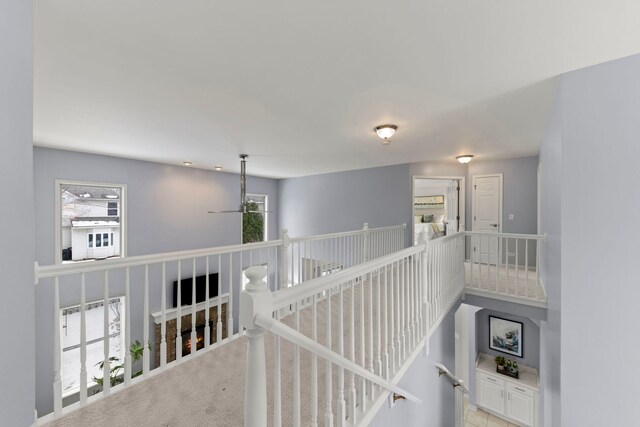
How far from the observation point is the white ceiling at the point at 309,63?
153cm

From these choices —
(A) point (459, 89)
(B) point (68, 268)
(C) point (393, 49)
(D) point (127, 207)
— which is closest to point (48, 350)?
(D) point (127, 207)

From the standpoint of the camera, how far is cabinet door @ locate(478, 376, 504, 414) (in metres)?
5.71

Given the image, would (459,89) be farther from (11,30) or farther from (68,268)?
(68,268)

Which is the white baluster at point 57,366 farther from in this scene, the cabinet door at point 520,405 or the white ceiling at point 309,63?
the cabinet door at point 520,405

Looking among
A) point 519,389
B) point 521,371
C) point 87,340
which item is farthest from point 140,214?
point 521,371

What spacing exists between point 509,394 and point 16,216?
25.5ft

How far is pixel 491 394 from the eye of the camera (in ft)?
19.2

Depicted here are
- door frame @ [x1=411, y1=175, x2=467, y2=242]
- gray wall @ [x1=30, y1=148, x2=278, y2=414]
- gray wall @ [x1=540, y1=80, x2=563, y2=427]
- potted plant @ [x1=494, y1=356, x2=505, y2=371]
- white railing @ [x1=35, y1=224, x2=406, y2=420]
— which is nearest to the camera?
gray wall @ [x1=540, y1=80, x2=563, y2=427]

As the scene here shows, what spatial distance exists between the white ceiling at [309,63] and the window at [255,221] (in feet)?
13.2

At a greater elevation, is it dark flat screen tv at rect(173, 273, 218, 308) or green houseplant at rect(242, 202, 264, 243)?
green houseplant at rect(242, 202, 264, 243)

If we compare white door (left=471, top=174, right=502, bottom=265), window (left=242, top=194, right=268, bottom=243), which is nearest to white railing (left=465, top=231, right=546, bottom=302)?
white door (left=471, top=174, right=502, bottom=265)

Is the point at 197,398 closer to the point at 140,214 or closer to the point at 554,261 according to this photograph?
the point at 554,261

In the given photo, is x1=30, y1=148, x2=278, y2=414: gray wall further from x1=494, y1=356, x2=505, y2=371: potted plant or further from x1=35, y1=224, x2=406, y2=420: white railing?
x1=494, y1=356, x2=505, y2=371: potted plant

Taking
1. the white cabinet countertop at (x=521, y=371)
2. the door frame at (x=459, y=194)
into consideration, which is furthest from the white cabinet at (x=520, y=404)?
the door frame at (x=459, y=194)
